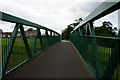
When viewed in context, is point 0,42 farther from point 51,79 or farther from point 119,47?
point 119,47

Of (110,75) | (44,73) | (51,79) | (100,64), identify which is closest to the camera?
(110,75)

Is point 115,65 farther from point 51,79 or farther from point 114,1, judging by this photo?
point 51,79

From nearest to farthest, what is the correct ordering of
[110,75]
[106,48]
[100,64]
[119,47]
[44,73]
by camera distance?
[119,47]
[110,75]
[106,48]
[100,64]
[44,73]

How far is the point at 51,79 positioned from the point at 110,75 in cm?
185

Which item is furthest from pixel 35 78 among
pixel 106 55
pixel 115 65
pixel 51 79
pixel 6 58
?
pixel 115 65

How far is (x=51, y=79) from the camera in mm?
4730

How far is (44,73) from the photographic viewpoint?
5.40 meters

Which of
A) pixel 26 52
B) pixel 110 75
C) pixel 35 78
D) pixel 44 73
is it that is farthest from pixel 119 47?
pixel 26 52

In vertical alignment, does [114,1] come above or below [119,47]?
above

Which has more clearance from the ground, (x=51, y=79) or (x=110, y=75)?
(x=110, y=75)

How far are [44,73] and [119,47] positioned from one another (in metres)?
2.99

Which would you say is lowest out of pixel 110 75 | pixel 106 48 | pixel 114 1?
pixel 110 75

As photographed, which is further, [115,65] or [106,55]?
[106,55]

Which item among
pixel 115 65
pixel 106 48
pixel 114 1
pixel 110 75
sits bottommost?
pixel 110 75
